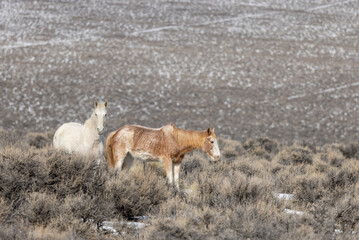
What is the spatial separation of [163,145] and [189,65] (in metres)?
26.6

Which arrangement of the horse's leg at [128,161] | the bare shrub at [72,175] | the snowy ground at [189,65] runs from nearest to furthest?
the bare shrub at [72,175]
the horse's leg at [128,161]
the snowy ground at [189,65]

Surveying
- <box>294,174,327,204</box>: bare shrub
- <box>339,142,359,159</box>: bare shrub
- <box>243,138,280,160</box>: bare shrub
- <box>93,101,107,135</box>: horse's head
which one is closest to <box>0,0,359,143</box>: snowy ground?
<box>243,138,280,160</box>: bare shrub

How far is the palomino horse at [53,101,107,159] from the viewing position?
7.34 meters

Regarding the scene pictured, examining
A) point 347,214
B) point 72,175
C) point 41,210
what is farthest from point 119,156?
point 347,214

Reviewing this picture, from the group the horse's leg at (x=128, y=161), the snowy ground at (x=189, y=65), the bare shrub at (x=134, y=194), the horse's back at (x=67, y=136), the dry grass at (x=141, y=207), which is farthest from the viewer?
the snowy ground at (x=189, y=65)

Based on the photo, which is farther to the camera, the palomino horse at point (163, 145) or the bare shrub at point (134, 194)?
the palomino horse at point (163, 145)

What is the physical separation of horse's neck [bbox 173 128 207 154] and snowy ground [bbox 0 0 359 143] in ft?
59.0

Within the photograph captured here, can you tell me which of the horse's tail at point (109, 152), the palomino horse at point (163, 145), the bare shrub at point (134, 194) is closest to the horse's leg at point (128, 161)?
the palomino horse at point (163, 145)

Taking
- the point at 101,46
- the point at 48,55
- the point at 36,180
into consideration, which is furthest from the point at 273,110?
the point at 36,180

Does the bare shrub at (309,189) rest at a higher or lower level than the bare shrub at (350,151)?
higher

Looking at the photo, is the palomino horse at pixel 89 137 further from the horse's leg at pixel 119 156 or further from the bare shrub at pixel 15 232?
the bare shrub at pixel 15 232

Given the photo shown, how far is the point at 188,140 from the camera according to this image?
727 cm

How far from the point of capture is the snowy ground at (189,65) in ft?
88.5

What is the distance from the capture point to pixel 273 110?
1134 inches
